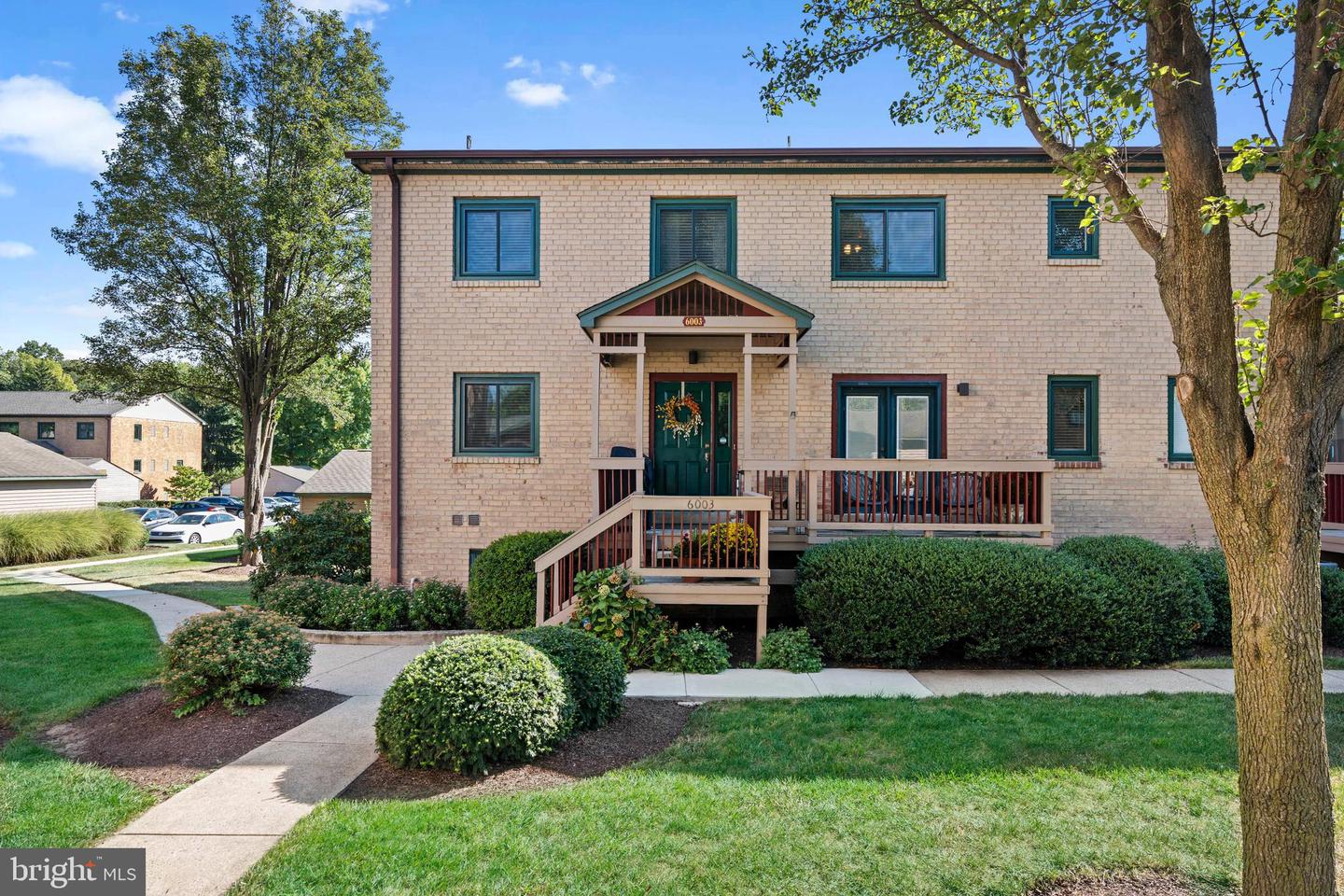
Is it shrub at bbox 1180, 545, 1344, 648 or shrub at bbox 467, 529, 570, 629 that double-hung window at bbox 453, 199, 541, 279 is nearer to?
shrub at bbox 467, 529, 570, 629

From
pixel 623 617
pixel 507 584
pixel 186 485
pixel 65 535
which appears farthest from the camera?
pixel 186 485

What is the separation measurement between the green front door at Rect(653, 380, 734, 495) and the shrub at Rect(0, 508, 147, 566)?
20.4 meters

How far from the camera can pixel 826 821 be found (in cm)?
411

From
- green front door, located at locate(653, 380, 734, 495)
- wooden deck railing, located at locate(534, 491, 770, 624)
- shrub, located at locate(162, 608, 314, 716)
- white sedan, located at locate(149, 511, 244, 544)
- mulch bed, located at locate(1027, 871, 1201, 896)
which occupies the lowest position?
white sedan, located at locate(149, 511, 244, 544)

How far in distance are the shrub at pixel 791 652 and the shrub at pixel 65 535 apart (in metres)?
22.8

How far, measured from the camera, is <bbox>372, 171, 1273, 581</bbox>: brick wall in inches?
428

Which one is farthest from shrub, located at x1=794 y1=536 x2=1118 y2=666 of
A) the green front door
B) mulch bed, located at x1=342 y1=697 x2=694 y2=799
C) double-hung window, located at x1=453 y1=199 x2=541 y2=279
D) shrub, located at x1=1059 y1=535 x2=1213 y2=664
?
double-hung window, located at x1=453 y1=199 x2=541 y2=279

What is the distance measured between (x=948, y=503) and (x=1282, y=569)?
6.25m

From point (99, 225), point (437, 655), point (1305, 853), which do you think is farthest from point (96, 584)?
point (1305, 853)

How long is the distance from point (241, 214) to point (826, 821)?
58.5 feet

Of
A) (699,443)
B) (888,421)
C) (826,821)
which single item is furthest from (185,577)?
(826,821)

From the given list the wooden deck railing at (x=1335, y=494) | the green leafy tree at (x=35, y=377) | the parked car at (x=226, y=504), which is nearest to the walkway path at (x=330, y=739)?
the wooden deck railing at (x=1335, y=494)

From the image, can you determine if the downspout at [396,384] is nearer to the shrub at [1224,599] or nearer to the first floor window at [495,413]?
the first floor window at [495,413]

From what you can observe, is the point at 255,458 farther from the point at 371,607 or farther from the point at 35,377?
the point at 35,377
